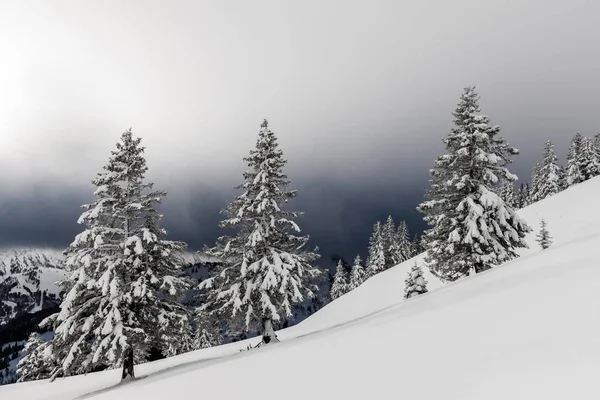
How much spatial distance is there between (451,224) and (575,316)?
1473 centimetres

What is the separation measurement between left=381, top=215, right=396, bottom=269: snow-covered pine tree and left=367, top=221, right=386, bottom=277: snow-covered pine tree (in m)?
1.00

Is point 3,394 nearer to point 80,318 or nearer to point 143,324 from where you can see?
point 80,318

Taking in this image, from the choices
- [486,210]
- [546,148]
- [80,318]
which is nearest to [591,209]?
[486,210]

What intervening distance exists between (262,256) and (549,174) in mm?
60481

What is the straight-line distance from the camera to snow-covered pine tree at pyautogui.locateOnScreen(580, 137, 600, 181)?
51.7m

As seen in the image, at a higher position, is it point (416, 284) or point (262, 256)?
point (262, 256)

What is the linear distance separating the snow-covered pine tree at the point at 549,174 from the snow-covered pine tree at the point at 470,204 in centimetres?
4865

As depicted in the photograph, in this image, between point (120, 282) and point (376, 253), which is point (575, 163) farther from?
point (120, 282)

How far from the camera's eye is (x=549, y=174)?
186 ft

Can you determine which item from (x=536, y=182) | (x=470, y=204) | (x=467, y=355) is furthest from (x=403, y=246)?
(x=467, y=355)

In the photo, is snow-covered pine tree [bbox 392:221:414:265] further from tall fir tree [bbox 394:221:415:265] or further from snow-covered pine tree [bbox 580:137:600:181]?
snow-covered pine tree [bbox 580:137:600:181]

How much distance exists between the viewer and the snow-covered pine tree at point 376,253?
6462 cm

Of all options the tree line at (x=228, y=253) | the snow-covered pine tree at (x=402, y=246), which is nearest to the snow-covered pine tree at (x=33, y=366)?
the tree line at (x=228, y=253)

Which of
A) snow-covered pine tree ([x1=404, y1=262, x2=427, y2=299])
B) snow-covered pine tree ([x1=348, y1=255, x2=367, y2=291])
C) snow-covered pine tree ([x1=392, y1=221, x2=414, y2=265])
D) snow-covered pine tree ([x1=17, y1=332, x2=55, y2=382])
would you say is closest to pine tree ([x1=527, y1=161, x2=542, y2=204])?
snow-covered pine tree ([x1=392, y1=221, x2=414, y2=265])
